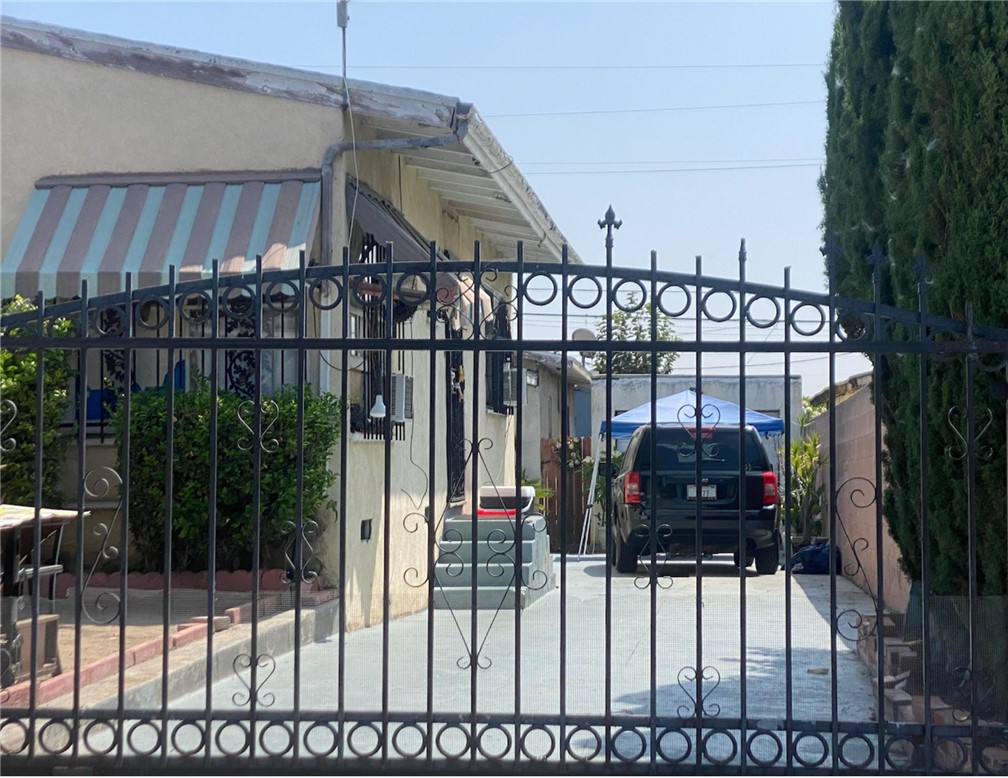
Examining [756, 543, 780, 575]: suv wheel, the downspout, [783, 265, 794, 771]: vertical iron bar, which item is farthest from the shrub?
[756, 543, 780, 575]: suv wheel

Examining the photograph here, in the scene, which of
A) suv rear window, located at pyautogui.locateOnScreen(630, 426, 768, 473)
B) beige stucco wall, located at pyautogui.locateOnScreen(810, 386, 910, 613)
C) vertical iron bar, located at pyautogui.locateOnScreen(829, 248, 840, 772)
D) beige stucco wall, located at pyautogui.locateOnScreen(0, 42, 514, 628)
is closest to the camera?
vertical iron bar, located at pyautogui.locateOnScreen(829, 248, 840, 772)

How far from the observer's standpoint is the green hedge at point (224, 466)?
7867mm

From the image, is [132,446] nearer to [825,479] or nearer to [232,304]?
[232,304]

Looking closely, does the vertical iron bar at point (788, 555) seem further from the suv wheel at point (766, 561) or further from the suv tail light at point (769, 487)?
the suv wheel at point (766, 561)

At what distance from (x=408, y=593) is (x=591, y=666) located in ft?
10.7

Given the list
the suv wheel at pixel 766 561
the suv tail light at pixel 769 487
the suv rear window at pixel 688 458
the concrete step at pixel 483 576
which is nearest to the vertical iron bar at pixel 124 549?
the concrete step at pixel 483 576

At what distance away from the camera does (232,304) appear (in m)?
8.51

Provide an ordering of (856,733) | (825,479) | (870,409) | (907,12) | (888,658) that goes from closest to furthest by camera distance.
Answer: (856,733) < (907,12) < (888,658) < (870,409) < (825,479)

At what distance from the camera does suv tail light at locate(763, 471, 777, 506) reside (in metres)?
10.3

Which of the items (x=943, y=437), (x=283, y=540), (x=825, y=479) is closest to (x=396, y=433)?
(x=283, y=540)

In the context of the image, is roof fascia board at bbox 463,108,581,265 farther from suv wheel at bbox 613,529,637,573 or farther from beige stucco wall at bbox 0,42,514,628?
suv wheel at bbox 613,529,637,573

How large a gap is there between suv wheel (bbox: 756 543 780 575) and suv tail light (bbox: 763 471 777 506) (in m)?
0.47

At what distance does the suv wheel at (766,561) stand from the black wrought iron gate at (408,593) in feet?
1.50

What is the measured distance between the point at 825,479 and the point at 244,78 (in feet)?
32.9
